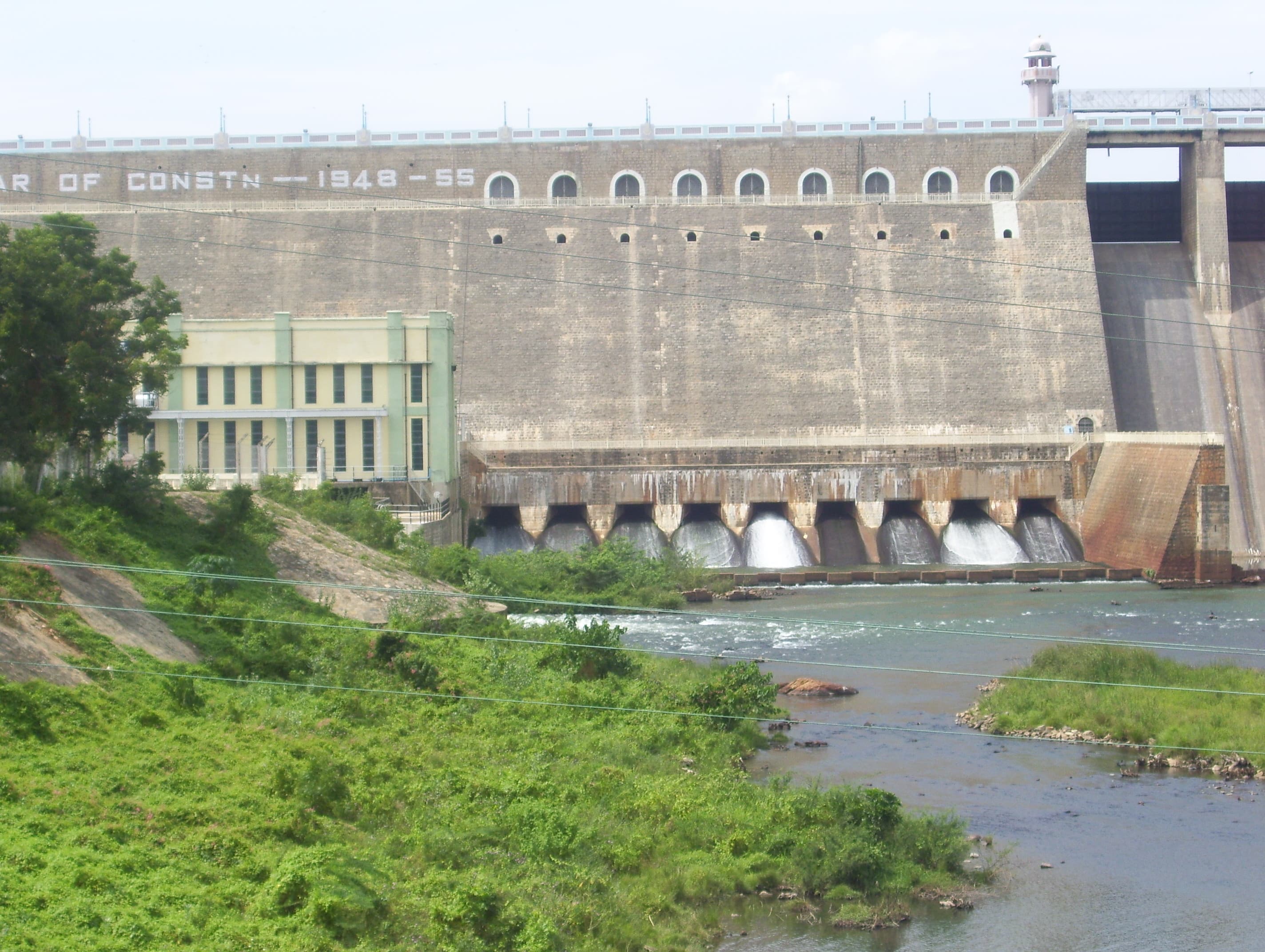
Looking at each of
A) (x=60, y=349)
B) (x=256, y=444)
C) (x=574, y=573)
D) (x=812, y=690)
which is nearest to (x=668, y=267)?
(x=574, y=573)

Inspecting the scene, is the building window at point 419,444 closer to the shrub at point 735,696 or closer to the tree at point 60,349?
the tree at point 60,349

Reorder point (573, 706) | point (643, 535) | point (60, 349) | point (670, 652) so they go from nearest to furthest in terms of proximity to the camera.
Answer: point (573, 706) → point (60, 349) → point (670, 652) → point (643, 535)

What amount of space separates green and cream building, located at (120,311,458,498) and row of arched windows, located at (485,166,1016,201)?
18.8 m

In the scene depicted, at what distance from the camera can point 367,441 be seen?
34969 mm

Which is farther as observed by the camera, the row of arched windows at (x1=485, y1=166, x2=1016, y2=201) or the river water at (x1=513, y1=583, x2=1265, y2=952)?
the row of arched windows at (x1=485, y1=166, x2=1016, y2=201)

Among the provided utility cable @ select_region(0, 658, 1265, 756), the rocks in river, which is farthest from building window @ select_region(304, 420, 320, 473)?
utility cable @ select_region(0, 658, 1265, 756)

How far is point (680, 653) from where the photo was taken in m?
26.4

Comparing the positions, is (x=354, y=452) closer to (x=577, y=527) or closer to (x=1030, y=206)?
(x=577, y=527)

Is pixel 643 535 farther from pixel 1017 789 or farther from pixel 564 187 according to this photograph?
pixel 1017 789

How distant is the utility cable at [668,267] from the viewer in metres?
48.9

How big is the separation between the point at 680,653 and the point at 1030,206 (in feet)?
101

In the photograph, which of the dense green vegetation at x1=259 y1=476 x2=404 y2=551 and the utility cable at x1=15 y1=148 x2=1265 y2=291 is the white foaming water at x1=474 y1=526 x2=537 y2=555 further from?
the utility cable at x1=15 y1=148 x2=1265 y2=291

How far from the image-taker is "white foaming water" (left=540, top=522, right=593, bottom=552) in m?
40.5

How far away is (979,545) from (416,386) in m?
16.6
